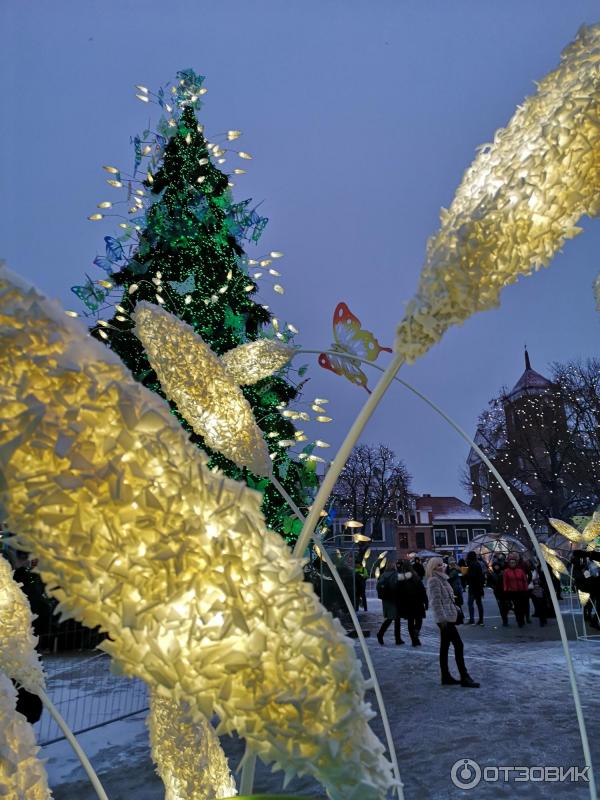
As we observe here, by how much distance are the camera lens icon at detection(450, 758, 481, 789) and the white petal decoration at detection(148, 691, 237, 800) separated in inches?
111

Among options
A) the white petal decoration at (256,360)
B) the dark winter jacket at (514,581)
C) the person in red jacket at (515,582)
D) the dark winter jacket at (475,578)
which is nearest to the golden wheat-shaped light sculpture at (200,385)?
the white petal decoration at (256,360)

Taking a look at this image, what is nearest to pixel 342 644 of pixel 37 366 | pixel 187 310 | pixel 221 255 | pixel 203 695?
pixel 203 695

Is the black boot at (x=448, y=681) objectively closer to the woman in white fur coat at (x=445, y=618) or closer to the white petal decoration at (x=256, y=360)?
the woman in white fur coat at (x=445, y=618)

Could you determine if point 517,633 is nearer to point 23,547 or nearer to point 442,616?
point 442,616

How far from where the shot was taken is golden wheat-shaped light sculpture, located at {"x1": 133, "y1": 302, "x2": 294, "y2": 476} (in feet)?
4.86

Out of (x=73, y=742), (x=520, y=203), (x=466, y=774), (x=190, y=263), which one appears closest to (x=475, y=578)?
(x=466, y=774)

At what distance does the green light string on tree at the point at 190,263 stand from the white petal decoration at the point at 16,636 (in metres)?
5.36

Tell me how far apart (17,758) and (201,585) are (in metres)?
0.53

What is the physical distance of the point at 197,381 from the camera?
1.51m

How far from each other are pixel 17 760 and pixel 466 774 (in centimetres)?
368

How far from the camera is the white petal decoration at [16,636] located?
1.14m

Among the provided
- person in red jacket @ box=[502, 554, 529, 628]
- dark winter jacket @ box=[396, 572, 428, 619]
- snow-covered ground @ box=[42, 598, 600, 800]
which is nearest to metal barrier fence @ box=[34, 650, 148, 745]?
snow-covered ground @ box=[42, 598, 600, 800]

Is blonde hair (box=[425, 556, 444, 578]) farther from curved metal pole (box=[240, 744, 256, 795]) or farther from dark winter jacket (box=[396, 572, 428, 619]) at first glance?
curved metal pole (box=[240, 744, 256, 795])

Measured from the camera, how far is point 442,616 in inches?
231
